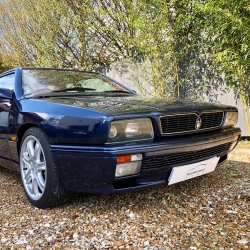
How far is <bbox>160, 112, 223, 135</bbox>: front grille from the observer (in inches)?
72.6

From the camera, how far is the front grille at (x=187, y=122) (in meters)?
1.84

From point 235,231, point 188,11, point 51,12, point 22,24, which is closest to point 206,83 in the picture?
point 188,11

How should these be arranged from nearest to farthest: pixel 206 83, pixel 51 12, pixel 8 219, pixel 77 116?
1. pixel 77 116
2. pixel 8 219
3. pixel 206 83
4. pixel 51 12

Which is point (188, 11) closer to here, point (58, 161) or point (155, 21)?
point (155, 21)

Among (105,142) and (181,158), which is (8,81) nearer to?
(105,142)

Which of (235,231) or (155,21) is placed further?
(155,21)

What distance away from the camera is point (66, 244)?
61.1 inches

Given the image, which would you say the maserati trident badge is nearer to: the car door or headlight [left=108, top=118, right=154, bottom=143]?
headlight [left=108, top=118, right=154, bottom=143]

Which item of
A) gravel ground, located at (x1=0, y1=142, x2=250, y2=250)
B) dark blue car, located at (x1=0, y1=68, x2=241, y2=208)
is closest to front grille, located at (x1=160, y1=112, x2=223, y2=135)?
dark blue car, located at (x1=0, y1=68, x2=241, y2=208)

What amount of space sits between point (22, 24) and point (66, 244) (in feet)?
30.3

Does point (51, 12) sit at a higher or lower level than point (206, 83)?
higher

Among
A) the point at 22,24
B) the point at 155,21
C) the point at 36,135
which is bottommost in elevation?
the point at 36,135

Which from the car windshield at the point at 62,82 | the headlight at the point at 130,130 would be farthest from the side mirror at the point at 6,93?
the headlight at the point at 130,130

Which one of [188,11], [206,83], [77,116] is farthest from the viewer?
[206,83]
